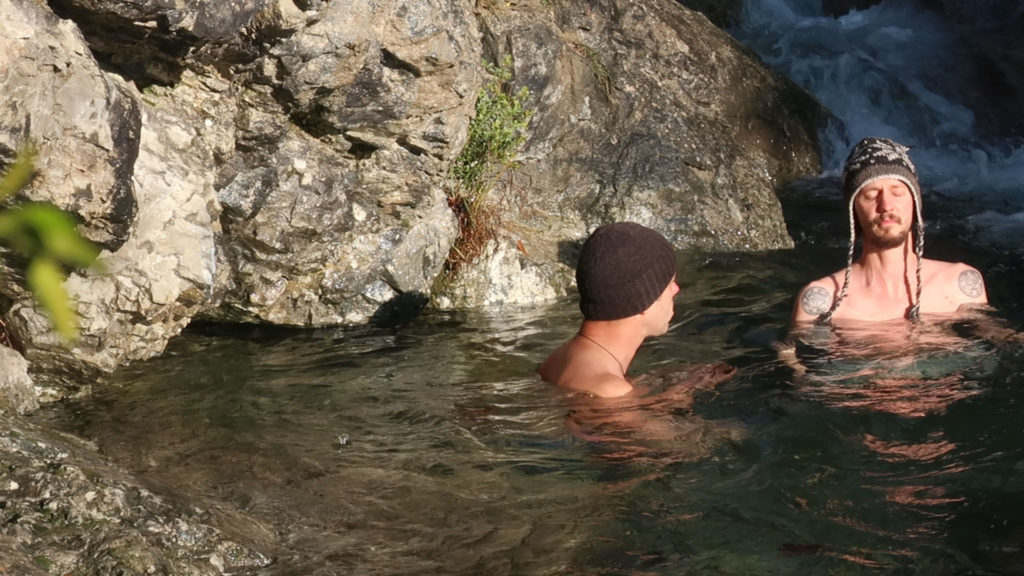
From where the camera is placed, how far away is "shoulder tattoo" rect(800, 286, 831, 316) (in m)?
6.70

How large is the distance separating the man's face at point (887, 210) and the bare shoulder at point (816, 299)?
0.39 meters

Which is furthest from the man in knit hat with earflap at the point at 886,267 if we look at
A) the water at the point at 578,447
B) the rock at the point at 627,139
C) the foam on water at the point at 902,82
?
the foam on water at the point at 902,82

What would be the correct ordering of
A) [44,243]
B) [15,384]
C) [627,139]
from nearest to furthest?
[44,243]
[15,384]
[627,139]

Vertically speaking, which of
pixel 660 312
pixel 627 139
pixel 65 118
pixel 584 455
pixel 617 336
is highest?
pixel 627 139

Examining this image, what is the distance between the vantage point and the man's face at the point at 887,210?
6.35 m

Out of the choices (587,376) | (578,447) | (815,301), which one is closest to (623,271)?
(587,376)

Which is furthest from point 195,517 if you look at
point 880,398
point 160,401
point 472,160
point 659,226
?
point 659,226

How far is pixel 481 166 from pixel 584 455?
414cm

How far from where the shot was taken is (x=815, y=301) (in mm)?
6719

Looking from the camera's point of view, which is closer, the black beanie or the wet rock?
the wet rock

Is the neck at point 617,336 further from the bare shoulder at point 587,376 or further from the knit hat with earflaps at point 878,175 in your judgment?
the knit hat with earflaps at point 878,175

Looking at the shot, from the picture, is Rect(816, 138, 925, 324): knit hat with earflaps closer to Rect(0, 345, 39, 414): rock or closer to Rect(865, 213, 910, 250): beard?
Rect(865, 213, 910, 250): beard

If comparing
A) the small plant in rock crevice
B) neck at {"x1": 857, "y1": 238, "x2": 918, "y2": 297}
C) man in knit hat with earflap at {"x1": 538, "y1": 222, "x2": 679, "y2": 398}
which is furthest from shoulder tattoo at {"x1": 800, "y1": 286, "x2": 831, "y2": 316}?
the small plant in rock crevice

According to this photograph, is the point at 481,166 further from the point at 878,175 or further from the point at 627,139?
the point at 878,175
